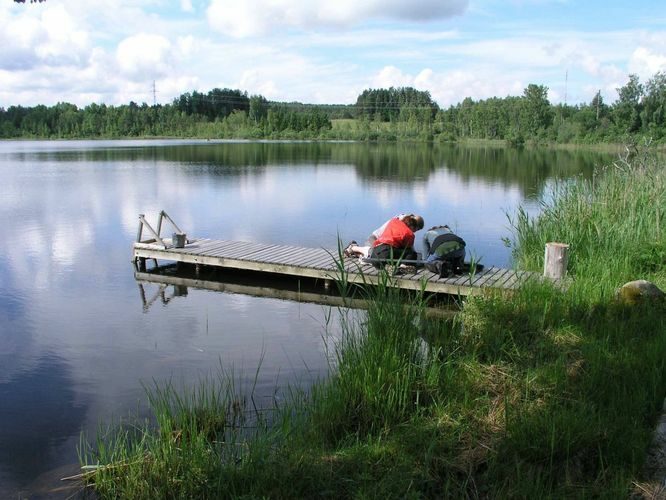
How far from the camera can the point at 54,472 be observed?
4.49 m

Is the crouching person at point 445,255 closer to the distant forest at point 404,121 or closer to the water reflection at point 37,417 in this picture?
the water reflection at point 37,417

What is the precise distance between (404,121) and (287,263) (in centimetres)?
8301

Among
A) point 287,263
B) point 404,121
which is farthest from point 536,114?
point 287,263

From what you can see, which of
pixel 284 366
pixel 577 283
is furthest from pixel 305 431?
pixel 577 283

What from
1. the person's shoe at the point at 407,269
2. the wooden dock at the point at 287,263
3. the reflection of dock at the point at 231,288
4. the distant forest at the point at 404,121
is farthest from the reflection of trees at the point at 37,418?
the distant forest at the point at 404,121

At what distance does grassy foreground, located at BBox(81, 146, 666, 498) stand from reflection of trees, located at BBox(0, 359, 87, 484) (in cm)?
36

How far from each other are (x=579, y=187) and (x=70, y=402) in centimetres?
877

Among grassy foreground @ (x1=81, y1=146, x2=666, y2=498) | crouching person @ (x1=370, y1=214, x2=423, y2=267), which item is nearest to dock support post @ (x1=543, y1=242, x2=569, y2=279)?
grassy foreground @ (x1=81, y1=146, x2=666, y2=498)

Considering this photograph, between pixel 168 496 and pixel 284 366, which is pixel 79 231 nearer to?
pixel 284 366

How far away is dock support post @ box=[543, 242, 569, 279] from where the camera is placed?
799 centimetres

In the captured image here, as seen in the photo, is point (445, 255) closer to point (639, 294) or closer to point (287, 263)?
point (287, 263)

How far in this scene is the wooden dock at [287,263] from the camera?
28.2 feet

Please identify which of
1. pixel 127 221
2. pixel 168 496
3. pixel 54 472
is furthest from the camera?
pixel 127 221

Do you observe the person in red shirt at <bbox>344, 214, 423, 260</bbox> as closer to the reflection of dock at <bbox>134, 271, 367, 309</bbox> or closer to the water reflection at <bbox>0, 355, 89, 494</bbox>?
the reflection of dock at <bbox>134, 271, 367, 309</bbox>
